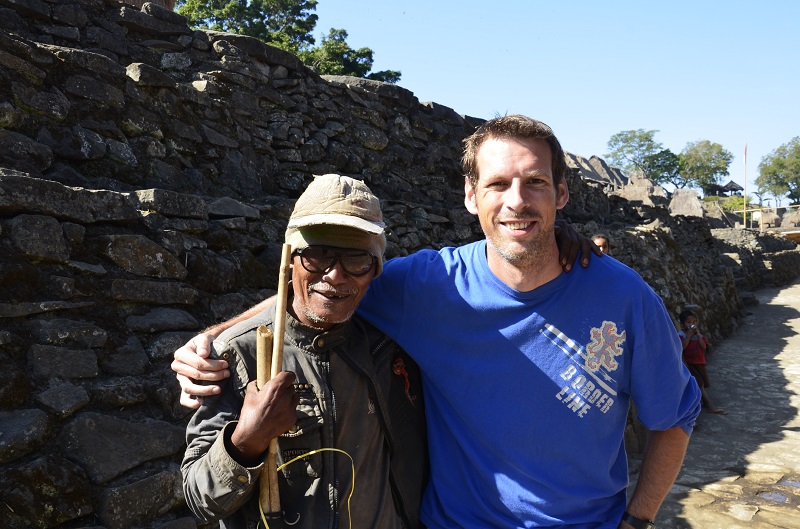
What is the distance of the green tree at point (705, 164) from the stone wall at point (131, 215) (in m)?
59.6

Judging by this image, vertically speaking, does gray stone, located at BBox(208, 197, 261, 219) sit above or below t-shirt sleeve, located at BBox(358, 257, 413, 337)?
above

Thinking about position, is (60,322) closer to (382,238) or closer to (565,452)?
(382,238)

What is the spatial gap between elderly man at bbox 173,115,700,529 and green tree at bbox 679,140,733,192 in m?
64.2

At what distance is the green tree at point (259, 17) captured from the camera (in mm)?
22688

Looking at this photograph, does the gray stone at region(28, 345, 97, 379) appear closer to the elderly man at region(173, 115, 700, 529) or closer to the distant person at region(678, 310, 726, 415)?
the elderly man at region(173, 115, 700, 529)

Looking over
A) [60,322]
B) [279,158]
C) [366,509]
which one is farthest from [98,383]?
[279,158]

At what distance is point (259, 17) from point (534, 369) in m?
23.6

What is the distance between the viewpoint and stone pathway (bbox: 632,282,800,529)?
5449 millimetres

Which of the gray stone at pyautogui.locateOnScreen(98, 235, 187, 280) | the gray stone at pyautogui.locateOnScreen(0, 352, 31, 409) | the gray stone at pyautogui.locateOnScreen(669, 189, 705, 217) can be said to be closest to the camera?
the gray stone at pyautogui.locateOnScreen(0, 352, 31, 409)

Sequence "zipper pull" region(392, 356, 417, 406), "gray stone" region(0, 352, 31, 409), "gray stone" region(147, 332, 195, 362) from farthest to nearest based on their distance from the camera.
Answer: "gray stone" region(147, 332, 195, 362)
"gray stone" region(0, 352, 31, 409)
"zipper pull" region(392, 356, 417, 406)

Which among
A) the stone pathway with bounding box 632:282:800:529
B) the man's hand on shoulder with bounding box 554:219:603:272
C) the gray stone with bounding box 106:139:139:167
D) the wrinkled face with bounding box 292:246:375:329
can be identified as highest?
the gray stone with bounding box 106:139:139:167

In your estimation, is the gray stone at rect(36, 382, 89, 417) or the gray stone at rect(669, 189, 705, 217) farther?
the gray stone at rect(669, 189, 705, 217)

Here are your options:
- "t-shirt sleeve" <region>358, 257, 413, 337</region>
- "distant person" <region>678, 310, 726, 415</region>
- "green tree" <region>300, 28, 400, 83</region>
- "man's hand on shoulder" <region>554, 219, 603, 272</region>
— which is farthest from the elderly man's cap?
"green tree" <region>300, 28, 400, 83</region>

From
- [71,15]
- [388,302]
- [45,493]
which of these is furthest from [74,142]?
[388,302]
